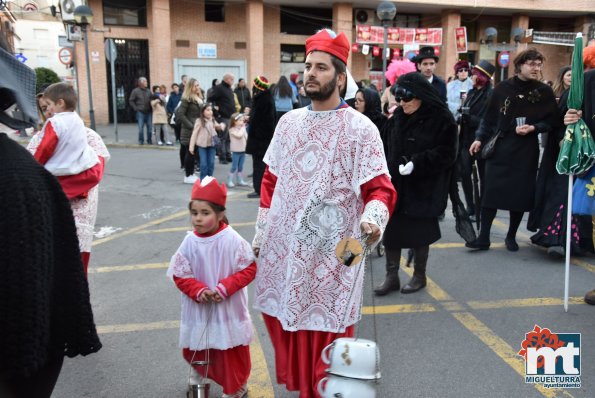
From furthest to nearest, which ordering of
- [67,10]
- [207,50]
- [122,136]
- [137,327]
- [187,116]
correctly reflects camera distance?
[207,50], [122,136], [67,10], [187,116], [137,327]

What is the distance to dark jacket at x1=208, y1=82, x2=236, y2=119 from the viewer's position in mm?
12562

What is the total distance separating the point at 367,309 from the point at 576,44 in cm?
259

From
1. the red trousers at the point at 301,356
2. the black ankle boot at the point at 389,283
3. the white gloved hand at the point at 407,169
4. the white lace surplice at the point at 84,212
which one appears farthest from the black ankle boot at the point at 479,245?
the white lace surplice at the point at 84,212

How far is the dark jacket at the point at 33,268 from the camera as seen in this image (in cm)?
145

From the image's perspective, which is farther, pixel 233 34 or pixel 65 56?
pixel 233 34

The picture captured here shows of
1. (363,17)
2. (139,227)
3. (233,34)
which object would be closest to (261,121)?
(139,227)

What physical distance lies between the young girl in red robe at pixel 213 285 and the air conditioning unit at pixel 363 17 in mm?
26210

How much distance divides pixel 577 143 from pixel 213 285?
2.98 metres

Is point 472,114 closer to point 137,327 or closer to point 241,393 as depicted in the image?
point 137,327

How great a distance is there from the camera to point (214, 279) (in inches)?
118

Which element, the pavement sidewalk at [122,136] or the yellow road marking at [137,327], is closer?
the yellow road marking at [137,327]

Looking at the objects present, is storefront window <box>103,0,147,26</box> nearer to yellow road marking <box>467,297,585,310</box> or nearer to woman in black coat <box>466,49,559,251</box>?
woman in black coat <box>466,49,559,251</box>

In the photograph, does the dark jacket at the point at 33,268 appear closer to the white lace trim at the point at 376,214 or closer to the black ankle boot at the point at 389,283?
the white lace trim at the point at 376,214

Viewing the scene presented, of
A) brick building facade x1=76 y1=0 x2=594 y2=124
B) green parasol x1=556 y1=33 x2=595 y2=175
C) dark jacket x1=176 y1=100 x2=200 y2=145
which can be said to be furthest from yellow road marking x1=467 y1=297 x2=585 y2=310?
brick building facade x1=76 y1=0 x2=594 y2=124
